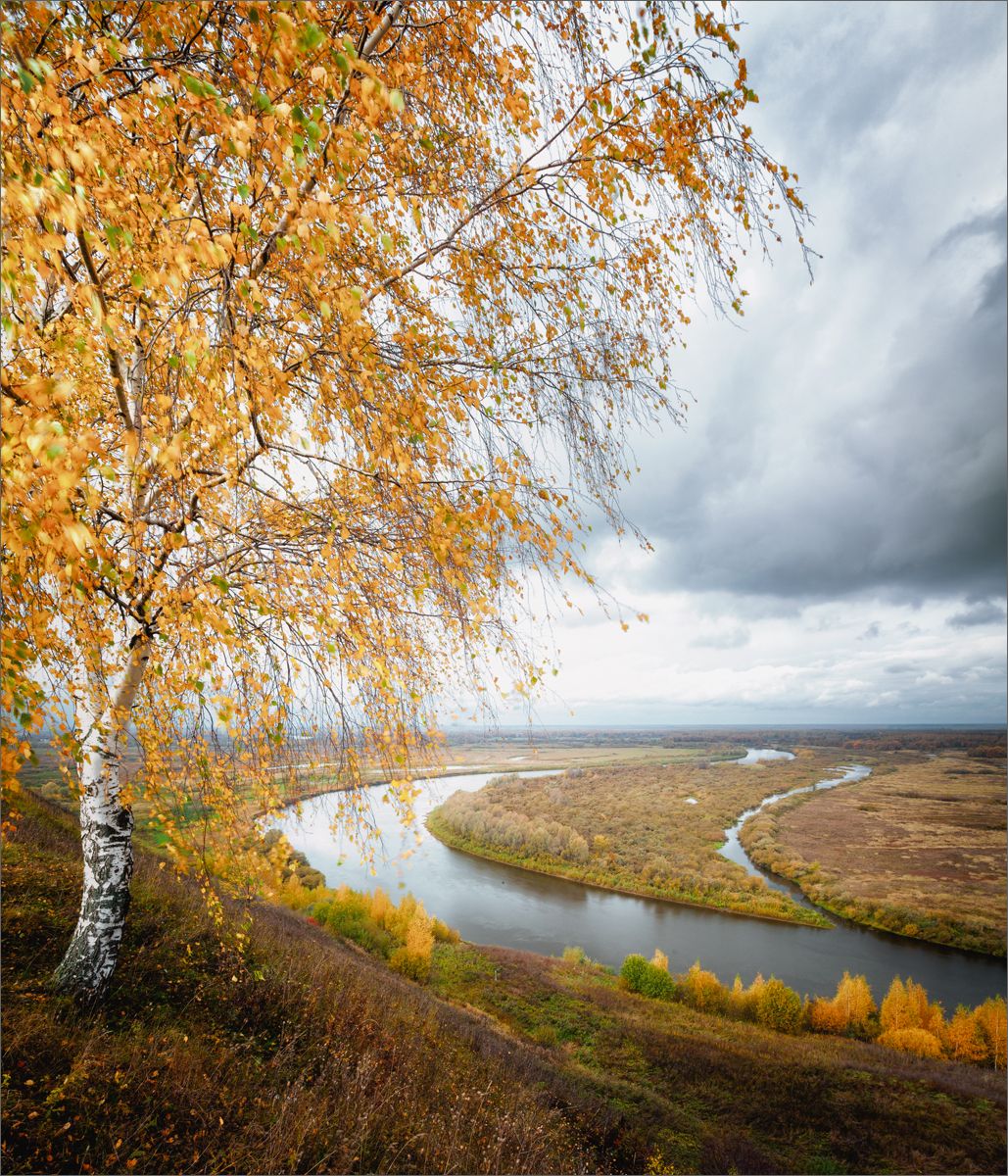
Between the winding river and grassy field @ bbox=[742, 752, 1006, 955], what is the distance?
183 cm

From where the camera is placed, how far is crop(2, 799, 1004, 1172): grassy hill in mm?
2969

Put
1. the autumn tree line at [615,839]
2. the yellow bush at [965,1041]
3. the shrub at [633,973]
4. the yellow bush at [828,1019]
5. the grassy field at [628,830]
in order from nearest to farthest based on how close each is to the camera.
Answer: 1. the yellow bush at [965,1041]
2. the yellow bush at [828,1019]
3. the shrub at [633,973]
4. the autumn tree line at [615,839]
5. the grassy field at [628,830]

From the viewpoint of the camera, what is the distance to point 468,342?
300 centimetres

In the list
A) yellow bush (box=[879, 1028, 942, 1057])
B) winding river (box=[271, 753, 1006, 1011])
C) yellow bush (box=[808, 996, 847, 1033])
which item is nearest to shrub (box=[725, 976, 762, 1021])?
yellow bush (box=[808, 996, 847, 1033])

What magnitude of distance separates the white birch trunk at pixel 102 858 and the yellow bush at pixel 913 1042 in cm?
2855

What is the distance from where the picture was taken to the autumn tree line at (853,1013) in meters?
19.9

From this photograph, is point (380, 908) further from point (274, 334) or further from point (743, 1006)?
point (274, 334)

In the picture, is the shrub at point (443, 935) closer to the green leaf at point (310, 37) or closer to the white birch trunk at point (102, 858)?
the white birch trunk at point (102, 858)

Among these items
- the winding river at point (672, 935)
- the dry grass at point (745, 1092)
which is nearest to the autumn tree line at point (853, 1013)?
the dry grass at point (745, 1092)

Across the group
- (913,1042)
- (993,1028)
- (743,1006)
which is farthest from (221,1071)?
(993,1028)

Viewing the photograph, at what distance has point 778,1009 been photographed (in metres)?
20.1

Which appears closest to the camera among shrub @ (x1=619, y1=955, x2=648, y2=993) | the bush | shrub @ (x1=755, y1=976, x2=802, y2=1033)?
shrub @ (x1=755, y1=976, x2=802, y2=1033)

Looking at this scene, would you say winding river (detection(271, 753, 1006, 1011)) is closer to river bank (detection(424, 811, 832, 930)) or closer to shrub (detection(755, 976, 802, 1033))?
river bank (detection(424, 811, 832, 930))

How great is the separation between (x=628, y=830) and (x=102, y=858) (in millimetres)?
57176
